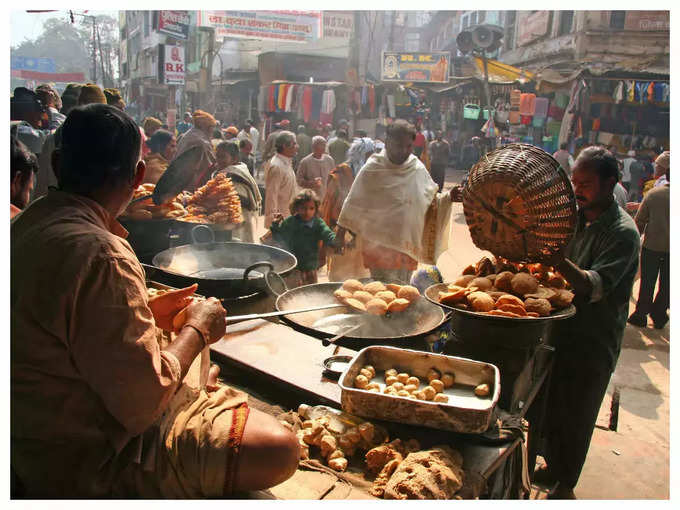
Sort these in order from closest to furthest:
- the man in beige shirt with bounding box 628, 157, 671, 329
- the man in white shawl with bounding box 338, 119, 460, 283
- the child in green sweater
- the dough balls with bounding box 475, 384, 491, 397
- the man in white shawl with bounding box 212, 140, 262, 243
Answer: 1. the dough balls with bounding box 475, 384, 491, 397
2. the man in white shawl with bounding box 338, 119, 460, 283
3. the child in green sweater
4. the man in white shawl with bounding box 212, 140, 262, 243
5. the man in beige shirt with bounding box 628, 157, 671, 329

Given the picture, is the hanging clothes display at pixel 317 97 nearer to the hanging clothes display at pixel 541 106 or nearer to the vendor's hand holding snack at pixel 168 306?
the hanging clothes display at pixel 541 106

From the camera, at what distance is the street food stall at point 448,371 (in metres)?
2.00

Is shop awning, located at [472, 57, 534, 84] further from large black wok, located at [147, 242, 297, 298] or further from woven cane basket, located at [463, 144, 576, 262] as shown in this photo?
woven cane basket, located at [463, 144, 576, 262]

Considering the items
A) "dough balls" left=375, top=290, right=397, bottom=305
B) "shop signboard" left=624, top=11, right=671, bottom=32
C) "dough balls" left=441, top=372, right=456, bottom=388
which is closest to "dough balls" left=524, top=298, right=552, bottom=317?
"dough balls" left=441, top=372, right=456, bottom=388

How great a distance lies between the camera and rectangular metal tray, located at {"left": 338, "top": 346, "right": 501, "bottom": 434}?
2.00 m

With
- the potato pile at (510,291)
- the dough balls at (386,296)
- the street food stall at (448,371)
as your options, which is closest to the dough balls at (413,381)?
the street food stall at (448,371)

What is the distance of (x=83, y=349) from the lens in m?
1.38

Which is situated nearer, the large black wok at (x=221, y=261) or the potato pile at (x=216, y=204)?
the large black wok at (x=221, y=261)

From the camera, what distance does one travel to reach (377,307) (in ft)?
10.5

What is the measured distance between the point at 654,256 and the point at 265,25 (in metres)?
16.8

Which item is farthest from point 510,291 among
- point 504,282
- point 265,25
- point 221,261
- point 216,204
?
point 265,25

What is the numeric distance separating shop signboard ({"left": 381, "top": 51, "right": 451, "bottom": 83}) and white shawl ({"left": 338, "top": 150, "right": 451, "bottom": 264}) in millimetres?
15280

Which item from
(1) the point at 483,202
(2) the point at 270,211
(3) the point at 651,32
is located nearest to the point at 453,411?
(1) the point at 483,202

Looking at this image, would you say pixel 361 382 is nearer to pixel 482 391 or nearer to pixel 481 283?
pixel 482 391
